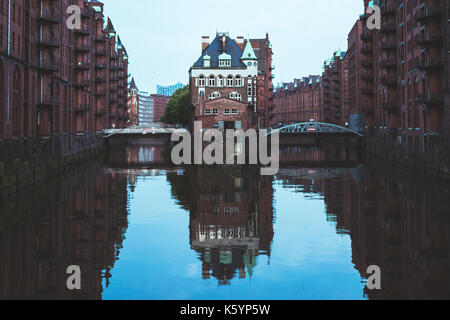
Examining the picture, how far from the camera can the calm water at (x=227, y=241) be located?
1520cm

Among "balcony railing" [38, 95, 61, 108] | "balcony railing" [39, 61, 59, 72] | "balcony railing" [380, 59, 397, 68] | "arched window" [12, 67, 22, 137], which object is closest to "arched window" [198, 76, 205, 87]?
"balcony railing" [380, 59, 397, 68]

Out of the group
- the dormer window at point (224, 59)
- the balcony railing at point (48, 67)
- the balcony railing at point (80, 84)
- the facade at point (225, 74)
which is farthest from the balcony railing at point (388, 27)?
the balcony railing at point (48, 67)

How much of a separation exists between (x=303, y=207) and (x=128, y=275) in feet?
51.4

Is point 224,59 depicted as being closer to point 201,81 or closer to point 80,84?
point 201,81

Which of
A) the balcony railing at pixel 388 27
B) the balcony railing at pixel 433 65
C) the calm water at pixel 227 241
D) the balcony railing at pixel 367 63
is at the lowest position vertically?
the calm water at pixel 227 241

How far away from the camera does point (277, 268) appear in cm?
1716

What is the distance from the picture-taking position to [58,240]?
21234mm

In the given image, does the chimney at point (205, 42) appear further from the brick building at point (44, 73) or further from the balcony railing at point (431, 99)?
the balcony railing at point (431, 99)

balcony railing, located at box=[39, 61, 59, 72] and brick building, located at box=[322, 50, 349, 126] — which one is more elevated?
brick building, located at box=[322, 50, 349, 126]

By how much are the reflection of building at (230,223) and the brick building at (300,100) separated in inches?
4056

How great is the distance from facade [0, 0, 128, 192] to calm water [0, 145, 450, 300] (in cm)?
518

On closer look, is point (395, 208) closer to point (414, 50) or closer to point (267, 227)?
point (267, 227)

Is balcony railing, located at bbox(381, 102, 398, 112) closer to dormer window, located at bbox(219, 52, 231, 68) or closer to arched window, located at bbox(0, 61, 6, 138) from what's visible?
dormer window, located at bbox(219, 52, 231, 68)

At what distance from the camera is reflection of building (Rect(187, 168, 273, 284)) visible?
1783 cm
